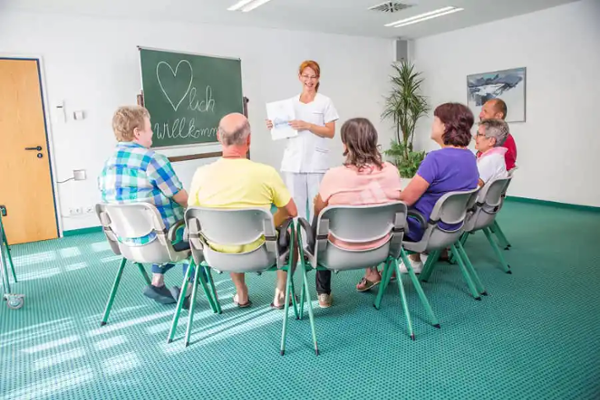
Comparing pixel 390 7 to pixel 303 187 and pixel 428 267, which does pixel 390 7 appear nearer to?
pixel 303 187

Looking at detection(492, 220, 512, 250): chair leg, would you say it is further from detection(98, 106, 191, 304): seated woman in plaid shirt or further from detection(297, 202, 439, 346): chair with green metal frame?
detection(98, 106, 191, 304): seated woman in plaid shirt

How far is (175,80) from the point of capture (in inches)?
194

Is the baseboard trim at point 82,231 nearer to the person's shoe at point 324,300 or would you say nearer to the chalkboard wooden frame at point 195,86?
the chalkboard wooden frame at point 195,86

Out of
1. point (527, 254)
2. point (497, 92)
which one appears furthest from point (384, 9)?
point (527, 254)

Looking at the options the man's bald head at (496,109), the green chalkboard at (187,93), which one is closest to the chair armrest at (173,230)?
the green chalkboard at (187,93)

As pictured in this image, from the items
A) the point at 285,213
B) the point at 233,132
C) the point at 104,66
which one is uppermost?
the point at 104,66

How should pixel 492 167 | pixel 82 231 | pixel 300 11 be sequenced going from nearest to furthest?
pixel 492 167, pixel 82 231, pixel 300 11

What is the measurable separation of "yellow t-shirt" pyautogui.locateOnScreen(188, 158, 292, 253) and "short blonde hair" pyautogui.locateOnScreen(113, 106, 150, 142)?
0.57 meters

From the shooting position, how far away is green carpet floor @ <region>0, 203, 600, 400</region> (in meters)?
1.97

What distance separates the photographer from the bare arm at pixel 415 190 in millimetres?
2572

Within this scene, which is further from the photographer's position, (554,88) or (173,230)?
(554,88)

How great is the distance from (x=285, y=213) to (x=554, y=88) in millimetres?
5036

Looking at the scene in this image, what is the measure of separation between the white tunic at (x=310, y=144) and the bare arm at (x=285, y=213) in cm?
99

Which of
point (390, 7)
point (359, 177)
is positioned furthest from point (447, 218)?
point (390, 7)
